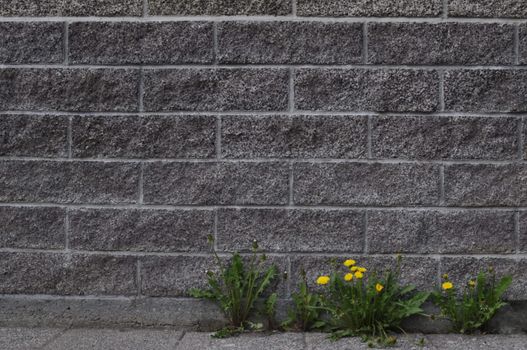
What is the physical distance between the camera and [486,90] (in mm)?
3168

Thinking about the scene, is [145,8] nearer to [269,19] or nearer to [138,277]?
[269,19]

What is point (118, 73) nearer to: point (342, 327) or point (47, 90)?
point (47, 90)

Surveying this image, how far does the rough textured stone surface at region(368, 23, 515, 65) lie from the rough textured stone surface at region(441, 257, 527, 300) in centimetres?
108

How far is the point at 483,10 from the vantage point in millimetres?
→ 3180

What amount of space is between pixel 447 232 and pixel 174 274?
1519 millimetres

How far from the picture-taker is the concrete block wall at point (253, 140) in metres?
3.17

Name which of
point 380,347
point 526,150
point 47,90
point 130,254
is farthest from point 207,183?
point 526,150

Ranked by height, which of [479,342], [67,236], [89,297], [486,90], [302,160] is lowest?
[479,342]

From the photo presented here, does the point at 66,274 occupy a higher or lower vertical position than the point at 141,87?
lower

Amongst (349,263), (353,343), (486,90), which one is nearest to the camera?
(353,343)

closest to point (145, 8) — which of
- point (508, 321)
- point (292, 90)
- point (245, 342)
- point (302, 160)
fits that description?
point (292, 90)

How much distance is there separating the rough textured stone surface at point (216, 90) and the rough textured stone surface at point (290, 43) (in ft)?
0.27

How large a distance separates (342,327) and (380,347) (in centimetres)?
27

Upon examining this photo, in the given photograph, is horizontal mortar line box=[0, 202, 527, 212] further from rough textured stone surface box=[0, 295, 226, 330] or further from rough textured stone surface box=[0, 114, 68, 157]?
rough textured stone surface box=[0, 295, 226, 330]
